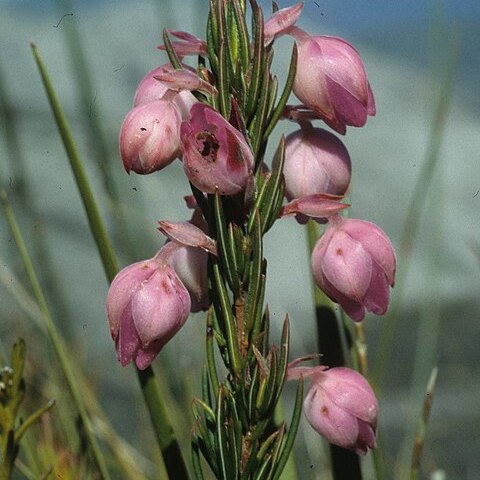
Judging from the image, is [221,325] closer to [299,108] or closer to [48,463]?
[299,108]

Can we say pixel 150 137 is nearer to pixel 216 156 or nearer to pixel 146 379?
pixel 216 156

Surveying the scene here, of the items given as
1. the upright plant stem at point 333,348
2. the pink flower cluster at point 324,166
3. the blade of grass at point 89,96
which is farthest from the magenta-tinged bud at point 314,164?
the blade of grass at point 89,96

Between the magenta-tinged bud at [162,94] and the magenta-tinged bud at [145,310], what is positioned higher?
the magenta-tinged bud at [162,94]

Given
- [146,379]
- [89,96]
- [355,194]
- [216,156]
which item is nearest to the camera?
[216,156]

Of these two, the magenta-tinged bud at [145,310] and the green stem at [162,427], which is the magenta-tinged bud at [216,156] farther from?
the green stem at [162,427]

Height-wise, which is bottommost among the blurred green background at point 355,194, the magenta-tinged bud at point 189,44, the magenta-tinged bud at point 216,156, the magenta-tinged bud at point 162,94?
the blurred green background at point 355,194

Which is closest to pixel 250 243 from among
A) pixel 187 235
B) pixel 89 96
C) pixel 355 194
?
pixel 187 235
